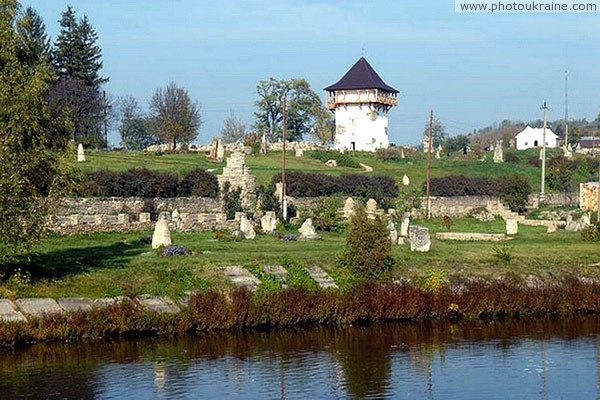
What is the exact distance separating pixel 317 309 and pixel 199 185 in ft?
86.0

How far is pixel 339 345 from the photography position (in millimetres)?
25078

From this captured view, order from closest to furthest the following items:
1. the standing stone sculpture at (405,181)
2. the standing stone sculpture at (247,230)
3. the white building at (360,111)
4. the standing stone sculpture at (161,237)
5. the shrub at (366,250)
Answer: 1. the shrub at (366,250)
2. the standing stone sculpture at (161,237)
3. the standing stone sculpture at (247,230)
4. the standing stone sculpture at (405,181)
5. the white building at (360,111)

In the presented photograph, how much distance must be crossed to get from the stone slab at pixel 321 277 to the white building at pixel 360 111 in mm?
67116

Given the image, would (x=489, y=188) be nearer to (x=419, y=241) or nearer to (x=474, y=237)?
(x=474, y=237)

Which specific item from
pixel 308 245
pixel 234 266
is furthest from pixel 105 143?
pixel 234 266

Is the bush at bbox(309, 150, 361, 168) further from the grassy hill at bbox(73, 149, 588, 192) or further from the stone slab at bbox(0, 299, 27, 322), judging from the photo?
the stone slab at bbox(0, 299, 27, 322)

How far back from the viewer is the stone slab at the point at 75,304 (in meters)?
25.1

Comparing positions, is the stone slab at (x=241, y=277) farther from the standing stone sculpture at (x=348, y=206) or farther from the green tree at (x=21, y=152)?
the standing stone sculpture at (x=348, y=206)

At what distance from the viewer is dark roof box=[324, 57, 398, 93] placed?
321 ft

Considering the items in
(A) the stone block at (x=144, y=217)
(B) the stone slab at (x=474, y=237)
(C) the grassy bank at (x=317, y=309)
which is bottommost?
(C) the grassy bank at (x=317, y=309)

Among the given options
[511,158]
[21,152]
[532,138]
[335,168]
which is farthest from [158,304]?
[532,138]

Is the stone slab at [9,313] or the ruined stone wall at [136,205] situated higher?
the ruined stone wall at [136,205]

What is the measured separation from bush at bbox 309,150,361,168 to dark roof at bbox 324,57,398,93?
18974 mm

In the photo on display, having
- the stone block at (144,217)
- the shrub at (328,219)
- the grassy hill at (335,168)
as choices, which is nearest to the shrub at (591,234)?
the shrub at (328,219)
